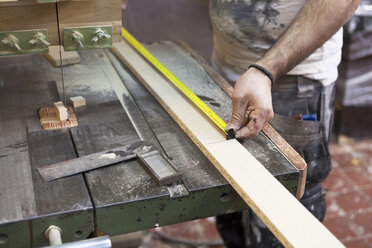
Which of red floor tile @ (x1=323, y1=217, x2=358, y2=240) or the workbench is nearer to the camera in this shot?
the workbench

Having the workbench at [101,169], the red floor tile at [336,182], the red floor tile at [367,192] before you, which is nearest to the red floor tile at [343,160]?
the red floor tile at [336,182]

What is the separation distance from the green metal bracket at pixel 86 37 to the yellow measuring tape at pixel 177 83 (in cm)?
36

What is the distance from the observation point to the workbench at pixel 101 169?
1150 millimetres

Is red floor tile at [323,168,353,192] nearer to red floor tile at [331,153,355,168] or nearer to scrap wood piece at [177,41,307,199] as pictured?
red floor tile at [331,153,355,168]

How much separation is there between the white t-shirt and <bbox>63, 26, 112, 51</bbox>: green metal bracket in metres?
0.64

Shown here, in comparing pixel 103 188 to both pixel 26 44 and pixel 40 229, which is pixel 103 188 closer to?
pixel 40 229

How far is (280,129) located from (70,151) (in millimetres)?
886

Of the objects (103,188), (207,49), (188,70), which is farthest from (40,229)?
(207,49)

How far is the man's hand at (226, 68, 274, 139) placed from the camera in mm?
1458

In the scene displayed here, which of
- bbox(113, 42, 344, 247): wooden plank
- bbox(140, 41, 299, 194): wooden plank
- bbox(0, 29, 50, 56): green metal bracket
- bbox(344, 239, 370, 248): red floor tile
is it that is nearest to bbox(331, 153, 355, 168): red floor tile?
bbox(344, 239, 370, 248): red floor tile

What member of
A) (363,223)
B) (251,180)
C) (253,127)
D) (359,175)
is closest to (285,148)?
(253,127)

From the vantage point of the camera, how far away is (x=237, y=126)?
1.47 meters

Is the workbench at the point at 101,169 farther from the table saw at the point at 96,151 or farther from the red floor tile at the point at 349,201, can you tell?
the red floor tile at the point at 349,201

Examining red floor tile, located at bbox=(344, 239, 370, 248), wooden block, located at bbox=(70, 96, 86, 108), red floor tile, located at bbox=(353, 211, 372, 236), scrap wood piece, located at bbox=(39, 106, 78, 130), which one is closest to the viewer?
scrap wood piece, located at bbox=(39, 106, 78, 130)
